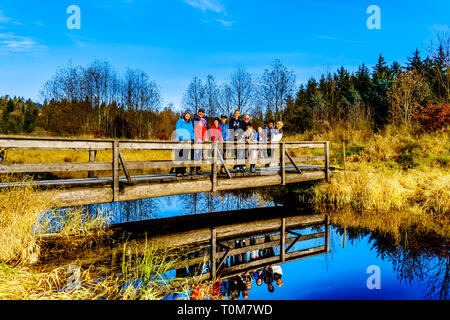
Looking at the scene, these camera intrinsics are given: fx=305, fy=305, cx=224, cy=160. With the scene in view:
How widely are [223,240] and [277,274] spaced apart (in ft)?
6.33

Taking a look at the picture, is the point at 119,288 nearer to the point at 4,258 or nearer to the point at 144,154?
the point at 4,258

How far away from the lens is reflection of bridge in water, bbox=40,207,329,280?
6.11m

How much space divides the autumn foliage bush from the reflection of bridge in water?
9.72 metres

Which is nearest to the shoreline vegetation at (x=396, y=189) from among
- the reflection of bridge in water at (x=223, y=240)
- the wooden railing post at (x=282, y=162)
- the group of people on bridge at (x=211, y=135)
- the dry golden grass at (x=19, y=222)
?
the reflection of bridge in water at (x=223, y=240)

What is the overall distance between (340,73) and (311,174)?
4203cm

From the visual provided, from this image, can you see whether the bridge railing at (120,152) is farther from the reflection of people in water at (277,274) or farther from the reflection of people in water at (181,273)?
the reflection of people in water at (277,274)

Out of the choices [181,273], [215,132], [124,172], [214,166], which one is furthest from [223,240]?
[215,132]

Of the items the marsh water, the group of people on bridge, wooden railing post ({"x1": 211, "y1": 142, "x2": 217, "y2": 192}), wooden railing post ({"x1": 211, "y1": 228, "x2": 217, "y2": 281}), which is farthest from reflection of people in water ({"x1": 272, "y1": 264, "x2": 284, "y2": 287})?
the group of people on bridge

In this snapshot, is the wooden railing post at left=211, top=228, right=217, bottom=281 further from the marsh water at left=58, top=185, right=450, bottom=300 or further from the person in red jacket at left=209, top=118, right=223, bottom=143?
the person in red jacket at left=209, top=118, right=223, bottom=143
